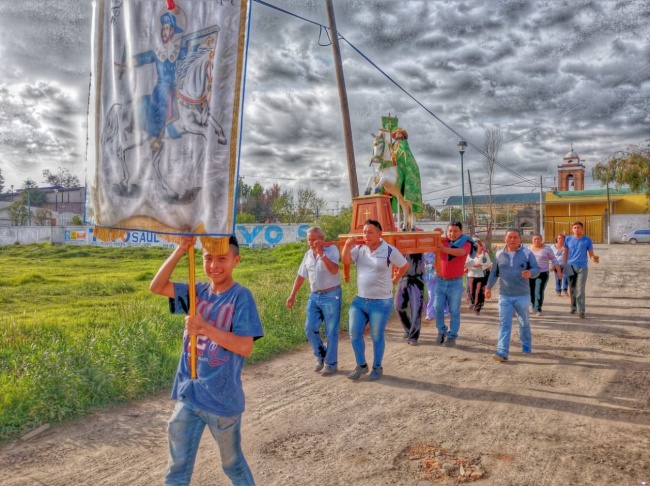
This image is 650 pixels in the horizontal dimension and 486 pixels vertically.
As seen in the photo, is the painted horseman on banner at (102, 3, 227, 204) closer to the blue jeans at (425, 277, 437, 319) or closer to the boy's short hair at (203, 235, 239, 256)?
the boy's short hair at (203, 235, 239, 256)

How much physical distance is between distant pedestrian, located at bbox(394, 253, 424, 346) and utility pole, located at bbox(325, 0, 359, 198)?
4778mm

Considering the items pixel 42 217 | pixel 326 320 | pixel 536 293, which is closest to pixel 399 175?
pixel 326 320

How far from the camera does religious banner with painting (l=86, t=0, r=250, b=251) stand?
2746mm

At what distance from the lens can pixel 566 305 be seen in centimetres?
1150

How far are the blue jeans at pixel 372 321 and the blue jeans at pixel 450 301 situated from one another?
2034 millimetres

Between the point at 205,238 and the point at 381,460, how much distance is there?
222cm

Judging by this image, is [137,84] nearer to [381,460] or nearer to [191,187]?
[191,187]

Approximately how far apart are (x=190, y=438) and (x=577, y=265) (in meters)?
9.15

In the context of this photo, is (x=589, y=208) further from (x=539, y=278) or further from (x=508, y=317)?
(x=508, y=317)

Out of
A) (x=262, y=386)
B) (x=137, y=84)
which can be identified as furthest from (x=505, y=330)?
(x=137, y=84)

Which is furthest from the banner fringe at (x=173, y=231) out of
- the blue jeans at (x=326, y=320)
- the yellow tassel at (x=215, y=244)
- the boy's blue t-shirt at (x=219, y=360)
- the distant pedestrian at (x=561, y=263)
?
the distant pedestrian at (x=561, y=263)

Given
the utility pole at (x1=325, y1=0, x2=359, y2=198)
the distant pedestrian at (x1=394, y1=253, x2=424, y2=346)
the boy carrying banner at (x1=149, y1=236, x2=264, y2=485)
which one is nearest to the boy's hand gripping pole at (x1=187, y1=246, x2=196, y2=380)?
the boy carrying banner at (x1=149, y1=236, x2=264, y2=485)

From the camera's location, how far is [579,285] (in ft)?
32.8

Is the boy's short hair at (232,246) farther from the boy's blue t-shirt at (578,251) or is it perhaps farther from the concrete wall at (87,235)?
the concrete wall at (87,235)
